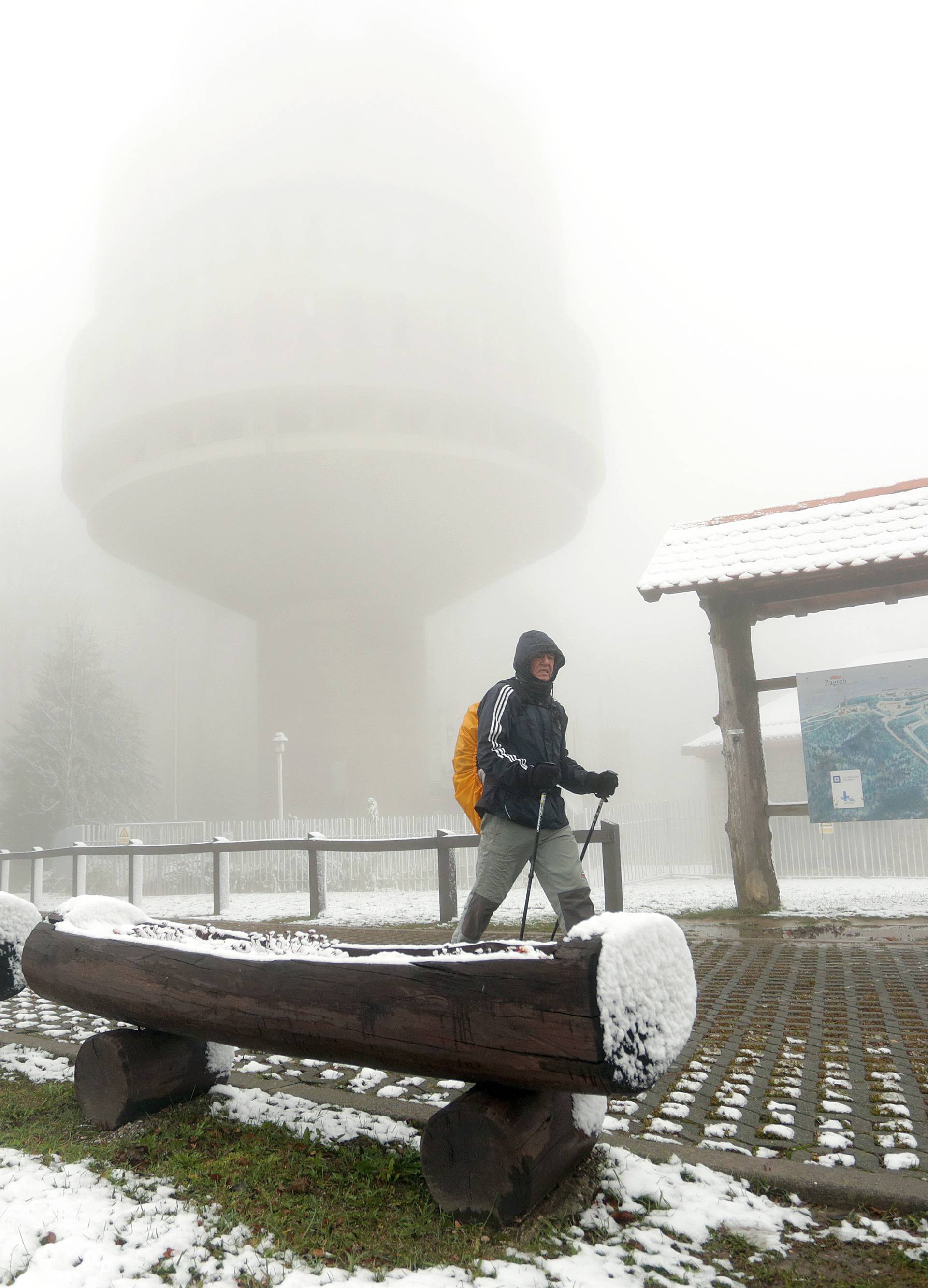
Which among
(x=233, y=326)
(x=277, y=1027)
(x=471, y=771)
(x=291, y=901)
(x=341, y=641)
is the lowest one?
(x=291, y=901)

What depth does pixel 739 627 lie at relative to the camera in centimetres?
1016

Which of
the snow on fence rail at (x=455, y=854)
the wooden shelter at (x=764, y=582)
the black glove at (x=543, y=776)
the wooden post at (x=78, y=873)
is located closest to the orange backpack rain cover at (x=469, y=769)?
the black glove at (x=543, y=776)

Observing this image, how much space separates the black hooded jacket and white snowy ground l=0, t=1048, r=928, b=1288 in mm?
1867

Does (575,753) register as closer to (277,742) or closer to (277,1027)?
(277,742)

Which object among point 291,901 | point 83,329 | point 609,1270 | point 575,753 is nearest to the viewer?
point 609,1270

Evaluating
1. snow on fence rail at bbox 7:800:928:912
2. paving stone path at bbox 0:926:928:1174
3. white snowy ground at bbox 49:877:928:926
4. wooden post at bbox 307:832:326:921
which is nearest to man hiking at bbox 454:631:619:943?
paving stone path at bbox 0:926:928:1174

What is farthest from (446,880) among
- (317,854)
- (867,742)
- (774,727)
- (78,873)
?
(774,727)

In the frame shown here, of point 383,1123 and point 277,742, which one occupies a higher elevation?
point 277,742

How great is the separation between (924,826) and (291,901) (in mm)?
14856

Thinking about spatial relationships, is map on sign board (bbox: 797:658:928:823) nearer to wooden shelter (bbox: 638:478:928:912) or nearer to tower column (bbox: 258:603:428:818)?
wooden shelter (bbox: 638:478:928:912)

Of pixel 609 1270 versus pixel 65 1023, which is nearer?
pixel 609 1270

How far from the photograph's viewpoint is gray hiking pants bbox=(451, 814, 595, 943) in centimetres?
465

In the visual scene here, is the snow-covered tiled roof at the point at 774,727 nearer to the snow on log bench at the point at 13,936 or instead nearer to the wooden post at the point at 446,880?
the wooden post at the point at 446,880

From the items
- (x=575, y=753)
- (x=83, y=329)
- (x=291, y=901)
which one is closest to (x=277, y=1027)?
(x=291, y=901)
